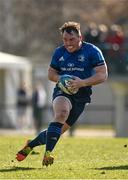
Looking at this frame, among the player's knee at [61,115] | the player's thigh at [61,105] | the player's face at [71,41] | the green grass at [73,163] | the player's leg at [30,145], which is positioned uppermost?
the player's face at [71,41]

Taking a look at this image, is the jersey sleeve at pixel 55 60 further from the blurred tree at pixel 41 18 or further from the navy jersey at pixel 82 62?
the blurred tree at pixel 41 18

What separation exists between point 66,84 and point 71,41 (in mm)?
564

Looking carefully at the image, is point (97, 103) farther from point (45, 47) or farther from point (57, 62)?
point (57, 62)

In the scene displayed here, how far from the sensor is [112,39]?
26.8m

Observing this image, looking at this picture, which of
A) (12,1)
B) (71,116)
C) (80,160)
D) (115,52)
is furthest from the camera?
(12,1)

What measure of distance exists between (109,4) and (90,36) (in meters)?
21.7

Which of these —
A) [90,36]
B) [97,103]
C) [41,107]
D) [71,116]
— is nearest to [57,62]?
[71,116]

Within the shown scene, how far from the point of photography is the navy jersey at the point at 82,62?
11.0 metres

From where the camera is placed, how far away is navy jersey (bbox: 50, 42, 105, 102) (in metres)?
11.0

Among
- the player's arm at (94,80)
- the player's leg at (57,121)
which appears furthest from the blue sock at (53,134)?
the player's arm at (94,80)

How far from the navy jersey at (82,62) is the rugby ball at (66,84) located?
131 mm

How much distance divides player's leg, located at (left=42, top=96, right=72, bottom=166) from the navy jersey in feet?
0.87

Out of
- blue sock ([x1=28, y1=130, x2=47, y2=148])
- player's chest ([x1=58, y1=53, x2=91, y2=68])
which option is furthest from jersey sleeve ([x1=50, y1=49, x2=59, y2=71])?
blue sock ([x1=28, y1=130, x2=47, y2=148])

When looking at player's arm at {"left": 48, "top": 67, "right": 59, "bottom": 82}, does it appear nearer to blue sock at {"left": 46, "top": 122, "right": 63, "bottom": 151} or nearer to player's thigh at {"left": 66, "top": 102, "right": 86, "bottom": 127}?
player's thigh at {"left": 66, "top": 102, "right": 86, "bottom": 127}
